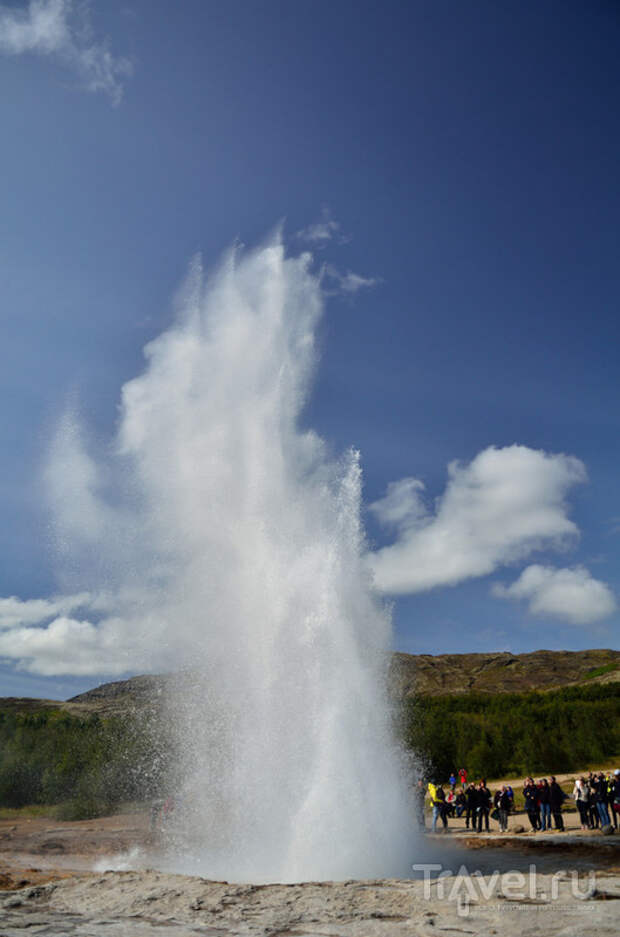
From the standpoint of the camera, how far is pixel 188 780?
20219 mm

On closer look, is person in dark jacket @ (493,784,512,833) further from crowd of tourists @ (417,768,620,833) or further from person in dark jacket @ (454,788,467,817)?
person in dark jacket @ (454,788,467,817)

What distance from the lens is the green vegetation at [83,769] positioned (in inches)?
1545

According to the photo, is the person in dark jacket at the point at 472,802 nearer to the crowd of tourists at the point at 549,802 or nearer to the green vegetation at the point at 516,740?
the crowd of tourists at the point at 549,802

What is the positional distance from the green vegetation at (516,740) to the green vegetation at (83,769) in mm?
18954

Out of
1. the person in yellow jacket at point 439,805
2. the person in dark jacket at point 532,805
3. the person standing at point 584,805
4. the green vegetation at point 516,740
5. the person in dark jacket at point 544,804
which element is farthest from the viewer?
the green vegetation at point 516,740

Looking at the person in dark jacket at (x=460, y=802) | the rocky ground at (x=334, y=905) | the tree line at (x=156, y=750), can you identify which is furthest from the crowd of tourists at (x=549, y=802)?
the tree line at (x=156, y=750)

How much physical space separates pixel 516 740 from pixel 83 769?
→ 3687cm

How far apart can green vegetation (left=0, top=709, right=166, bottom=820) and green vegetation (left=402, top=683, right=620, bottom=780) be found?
1895cm

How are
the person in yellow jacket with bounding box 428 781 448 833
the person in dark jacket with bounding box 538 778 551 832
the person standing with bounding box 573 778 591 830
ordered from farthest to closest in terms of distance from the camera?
the person in yellow jacket with bounding box 428 781 448 833
the person in dark jacket with bounding box 538 778 551 832
the person standing with bounding box 573 778 591 830

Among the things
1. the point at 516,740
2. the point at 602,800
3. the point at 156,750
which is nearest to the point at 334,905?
the point at 602,800

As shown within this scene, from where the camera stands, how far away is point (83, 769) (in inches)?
1676

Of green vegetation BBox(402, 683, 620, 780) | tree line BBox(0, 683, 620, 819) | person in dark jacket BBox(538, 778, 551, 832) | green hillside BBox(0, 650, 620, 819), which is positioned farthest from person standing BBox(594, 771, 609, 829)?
green vegetation BBox(402, 683, 620, 780)

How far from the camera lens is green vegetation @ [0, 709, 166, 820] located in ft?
129

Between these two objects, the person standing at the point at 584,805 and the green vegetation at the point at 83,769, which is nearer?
the person standing at the point at 584,805
